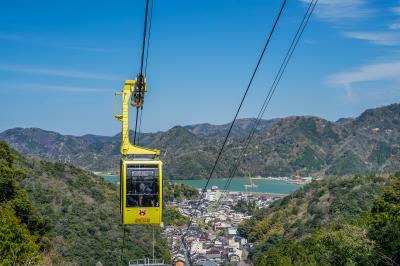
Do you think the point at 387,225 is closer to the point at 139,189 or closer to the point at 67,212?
the point at 139,189

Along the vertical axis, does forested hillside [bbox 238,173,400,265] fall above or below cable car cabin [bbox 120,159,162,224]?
below

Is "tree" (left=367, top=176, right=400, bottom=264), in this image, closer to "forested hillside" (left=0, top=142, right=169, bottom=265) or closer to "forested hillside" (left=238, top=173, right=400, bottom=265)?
"forested hillside" (left=238, top=173, right=400, bottom=265)

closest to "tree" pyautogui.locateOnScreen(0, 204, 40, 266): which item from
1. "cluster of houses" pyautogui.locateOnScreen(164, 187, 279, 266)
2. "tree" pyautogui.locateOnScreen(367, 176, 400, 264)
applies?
"tree" pyautogui.locateOnScreen(367, 176, 400, 264)

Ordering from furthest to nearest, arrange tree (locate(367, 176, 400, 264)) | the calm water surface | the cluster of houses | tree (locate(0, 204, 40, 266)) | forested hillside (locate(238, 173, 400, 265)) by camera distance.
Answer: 1. the calm water surface
2. the cluster of houses
3. forested hillside (locate(238, 173, 400, 265))
4. tree (locate(367, 176, 400, 264))
5. tree (locate(0, 204, 40, 266))

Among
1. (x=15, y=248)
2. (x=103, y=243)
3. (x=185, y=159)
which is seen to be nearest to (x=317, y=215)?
(x=103, y=243)

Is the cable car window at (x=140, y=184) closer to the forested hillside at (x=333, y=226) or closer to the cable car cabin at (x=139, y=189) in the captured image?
the cable car cabin at (x=139, y=189)

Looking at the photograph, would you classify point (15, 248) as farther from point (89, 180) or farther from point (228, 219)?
point (228, 219)
